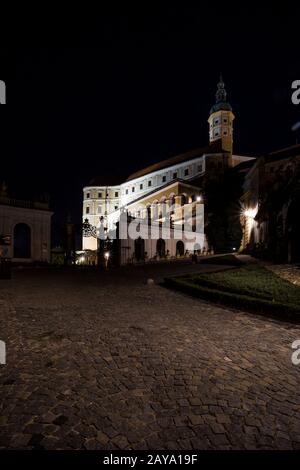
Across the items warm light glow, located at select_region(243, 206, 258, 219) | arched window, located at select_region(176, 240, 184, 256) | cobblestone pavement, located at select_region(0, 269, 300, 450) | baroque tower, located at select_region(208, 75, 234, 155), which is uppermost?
baroque tower, located at select_region(208, 75, 234, 155)

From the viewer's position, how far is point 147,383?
3914mm

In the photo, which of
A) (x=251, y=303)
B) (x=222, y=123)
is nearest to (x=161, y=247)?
(x=251, y=303)

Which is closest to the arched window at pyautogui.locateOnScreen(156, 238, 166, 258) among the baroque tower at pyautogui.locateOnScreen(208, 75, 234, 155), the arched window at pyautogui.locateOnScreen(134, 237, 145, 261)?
the arched window at pyautogui.locateOnScreen(134, 237, 145, 261)

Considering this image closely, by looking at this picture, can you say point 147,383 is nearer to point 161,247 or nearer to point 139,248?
point 139,248

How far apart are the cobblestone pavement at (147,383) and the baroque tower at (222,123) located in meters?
70.4

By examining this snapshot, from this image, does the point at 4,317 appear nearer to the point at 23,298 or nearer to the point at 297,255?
the point at 23,298

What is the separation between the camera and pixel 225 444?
2715 millimetres

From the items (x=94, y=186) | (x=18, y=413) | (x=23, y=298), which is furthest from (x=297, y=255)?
(x=94, y=186)

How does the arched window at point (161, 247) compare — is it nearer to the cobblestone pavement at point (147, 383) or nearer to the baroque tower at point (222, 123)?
the cobblestone pavement at point (147, 383)

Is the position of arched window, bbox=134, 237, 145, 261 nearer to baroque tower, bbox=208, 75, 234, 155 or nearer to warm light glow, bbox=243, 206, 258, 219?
warm light glow, bbox=243, 206, 258, 219

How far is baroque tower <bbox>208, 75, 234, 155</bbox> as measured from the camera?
226ft

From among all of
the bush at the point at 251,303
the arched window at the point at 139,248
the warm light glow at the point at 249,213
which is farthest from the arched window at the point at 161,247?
the bush at the point at 251,303

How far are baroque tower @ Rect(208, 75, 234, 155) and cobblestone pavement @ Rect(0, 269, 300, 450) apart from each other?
70.4 m

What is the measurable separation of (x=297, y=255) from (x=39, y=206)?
31.4m
